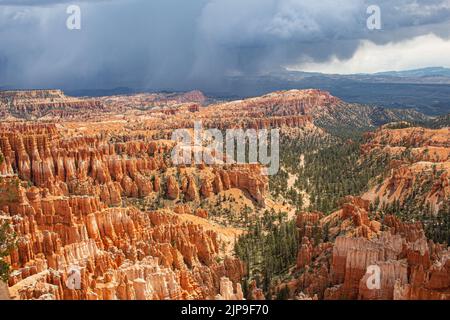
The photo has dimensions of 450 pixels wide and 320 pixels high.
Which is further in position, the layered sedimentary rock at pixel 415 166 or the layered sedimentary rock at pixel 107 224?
the layered sedimentary rock at pixel 415 166

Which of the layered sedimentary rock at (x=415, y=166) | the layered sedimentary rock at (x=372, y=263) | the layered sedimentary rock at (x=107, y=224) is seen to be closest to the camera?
the layered sedimentary rock at (x=372, y=263)

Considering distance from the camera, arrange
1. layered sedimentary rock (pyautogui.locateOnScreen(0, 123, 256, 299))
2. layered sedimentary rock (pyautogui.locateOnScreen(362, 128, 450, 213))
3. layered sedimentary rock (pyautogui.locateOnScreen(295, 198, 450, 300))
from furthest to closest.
Answer: layered sedimentary rock (pyautogui.locateOnScreen(362, 128, 450, 213))
layered sedimentary rock (pyautogui.locateOnScreen(0, 123, 256, 299))
layered sedimentary rock (pyautogui.locateOnScreen(295, 198, 450, 300))

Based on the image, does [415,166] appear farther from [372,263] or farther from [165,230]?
[372,263]

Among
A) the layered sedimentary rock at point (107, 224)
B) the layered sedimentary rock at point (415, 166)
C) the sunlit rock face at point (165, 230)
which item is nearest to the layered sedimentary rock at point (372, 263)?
the sunlit rock face at point (165, 230)

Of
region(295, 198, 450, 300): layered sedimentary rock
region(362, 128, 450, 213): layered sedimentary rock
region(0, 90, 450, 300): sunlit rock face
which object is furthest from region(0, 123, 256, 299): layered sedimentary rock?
region(362, 128, 450, 213): layered sedimentary rock

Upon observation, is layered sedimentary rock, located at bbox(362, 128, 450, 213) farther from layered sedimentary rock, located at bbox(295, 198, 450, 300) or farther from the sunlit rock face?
layered sedimentary rock, located at bbox(295, 198, 450, 300)

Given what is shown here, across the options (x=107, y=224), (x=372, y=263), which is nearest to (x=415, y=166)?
(x=372, y=263)

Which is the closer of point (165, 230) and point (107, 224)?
point (107, 224)

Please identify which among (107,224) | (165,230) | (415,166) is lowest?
(165,230)

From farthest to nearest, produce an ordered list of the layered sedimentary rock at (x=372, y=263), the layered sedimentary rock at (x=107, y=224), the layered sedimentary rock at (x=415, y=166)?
the layered sedimentary rock at (x=415, y=166), the layered sedimentary rock at (x=107, y=224), the layered sedimentary rock at (x=372, y=263)

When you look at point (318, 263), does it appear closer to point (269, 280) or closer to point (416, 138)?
point (269, 280)

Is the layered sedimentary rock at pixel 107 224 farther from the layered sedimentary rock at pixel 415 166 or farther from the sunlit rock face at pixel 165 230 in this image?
the layered sedimentary rock at pixel 415 166

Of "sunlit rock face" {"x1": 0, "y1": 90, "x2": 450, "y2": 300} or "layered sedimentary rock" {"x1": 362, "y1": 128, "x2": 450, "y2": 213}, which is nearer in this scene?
"sunlit rock face" {"x1": 0, "y1": 90, "x2": 450, "y2": 300}
